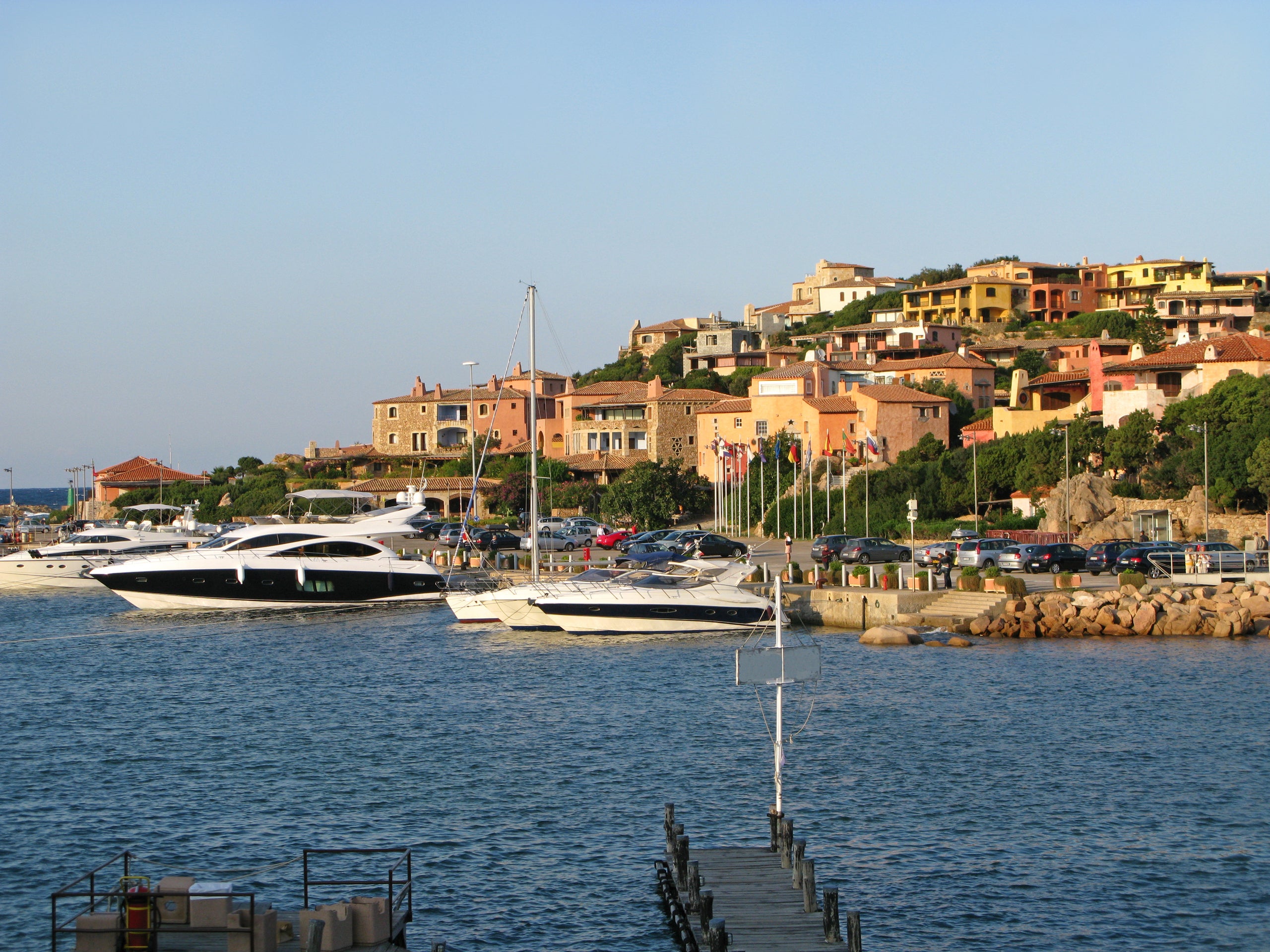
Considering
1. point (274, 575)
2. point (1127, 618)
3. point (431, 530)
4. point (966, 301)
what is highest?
point (966, 301)

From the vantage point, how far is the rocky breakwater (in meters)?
45.4

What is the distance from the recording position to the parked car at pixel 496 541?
7162 centimetres

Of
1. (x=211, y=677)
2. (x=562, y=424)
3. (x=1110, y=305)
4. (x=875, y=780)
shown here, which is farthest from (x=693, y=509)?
(x=1110, y=305)

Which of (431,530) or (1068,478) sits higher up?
(1068,478)

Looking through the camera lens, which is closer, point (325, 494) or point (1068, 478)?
point (1068, 478)

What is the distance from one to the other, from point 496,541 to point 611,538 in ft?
19.4

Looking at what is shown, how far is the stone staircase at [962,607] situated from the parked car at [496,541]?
2872 cm

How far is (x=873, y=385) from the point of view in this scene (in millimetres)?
91375

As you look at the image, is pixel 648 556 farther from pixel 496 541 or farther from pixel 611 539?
pixel 496 541

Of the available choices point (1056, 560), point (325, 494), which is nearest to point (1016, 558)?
point (1056, 560)

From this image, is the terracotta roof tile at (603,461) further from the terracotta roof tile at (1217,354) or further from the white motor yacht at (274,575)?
the white motor yacht at (274,575)

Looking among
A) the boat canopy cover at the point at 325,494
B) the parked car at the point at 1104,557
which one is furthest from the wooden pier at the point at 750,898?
the boat canopy cover at the point at 325,494

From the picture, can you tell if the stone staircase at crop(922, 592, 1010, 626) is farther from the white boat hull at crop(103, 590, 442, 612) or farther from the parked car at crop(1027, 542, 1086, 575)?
the white boat hull at crop(103, 590, 442, 612)

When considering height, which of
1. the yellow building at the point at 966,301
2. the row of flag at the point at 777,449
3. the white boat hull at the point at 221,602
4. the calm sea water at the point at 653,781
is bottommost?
the calm sea water at the point at 653,781
